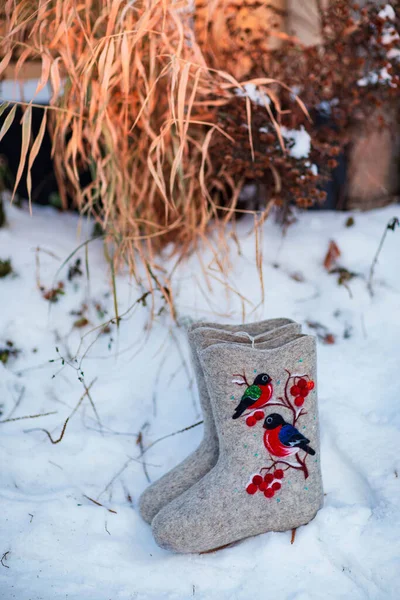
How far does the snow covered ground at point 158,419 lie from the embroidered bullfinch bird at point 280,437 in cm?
15

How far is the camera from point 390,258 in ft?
5.87

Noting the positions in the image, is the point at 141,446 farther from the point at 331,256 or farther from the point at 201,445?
the point at 331,256

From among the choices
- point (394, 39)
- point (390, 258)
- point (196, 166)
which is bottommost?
point (390, 258)

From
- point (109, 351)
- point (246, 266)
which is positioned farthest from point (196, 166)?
point (109, 351)

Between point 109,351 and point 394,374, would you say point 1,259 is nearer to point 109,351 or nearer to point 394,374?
point 109,351

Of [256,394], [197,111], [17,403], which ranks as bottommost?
[17,403]

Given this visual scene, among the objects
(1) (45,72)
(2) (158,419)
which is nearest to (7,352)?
(2) (158,419)

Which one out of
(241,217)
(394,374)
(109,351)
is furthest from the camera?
(241,217)

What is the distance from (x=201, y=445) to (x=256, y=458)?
0.64 ft

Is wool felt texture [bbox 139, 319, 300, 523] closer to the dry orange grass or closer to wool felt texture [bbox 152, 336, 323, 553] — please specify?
wool felt texture [bbox 152, 336, 323, 553]

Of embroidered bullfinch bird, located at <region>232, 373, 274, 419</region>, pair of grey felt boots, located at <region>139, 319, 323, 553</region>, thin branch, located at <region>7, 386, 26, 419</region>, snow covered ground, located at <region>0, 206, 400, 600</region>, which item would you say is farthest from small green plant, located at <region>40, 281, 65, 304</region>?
embroidered bullfinch bird, located at <region>232, 373, 274, 419</region>

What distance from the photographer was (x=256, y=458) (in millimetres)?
1158

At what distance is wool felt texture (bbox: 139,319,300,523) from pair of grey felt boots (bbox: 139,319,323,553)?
42 millimetres

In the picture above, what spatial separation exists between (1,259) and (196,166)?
68 centimetres
